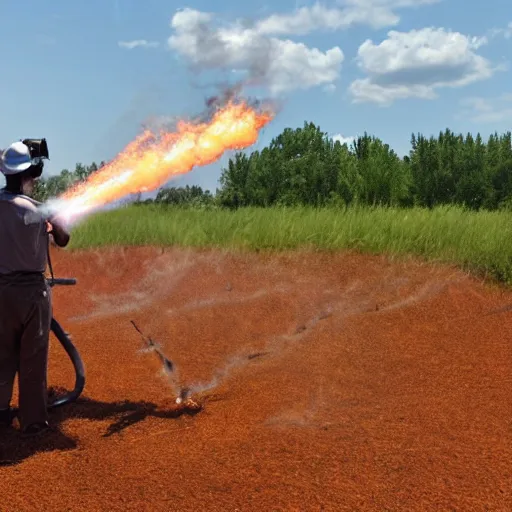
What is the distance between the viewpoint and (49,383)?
7000 millimetres

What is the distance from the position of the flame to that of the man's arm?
115 cm

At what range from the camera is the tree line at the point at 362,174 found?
21.2 metres

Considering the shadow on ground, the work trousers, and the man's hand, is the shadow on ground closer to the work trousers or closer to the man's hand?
the work trousers

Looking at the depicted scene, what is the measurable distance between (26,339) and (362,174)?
760 inches

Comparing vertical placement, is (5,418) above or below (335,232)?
below

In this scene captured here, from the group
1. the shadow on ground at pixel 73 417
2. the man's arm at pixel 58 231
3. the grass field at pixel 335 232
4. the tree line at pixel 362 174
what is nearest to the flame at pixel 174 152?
the man's arm at pixel 58 231

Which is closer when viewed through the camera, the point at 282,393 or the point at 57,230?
the point at 57,230

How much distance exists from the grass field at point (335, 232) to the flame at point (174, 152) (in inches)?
207

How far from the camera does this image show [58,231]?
17.1 feet

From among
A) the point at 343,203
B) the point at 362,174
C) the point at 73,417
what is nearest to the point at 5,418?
the point at 73,417

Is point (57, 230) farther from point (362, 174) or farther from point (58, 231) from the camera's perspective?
point (362, 174)

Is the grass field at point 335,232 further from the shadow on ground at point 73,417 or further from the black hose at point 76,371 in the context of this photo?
the black hose at point 76,371

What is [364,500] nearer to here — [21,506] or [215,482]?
[215,482]

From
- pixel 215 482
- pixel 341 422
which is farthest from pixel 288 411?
pixel 215 482
